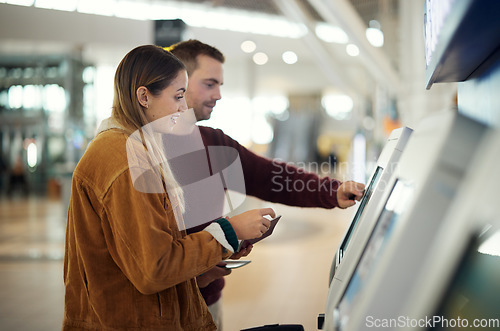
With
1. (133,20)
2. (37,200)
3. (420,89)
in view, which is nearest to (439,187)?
(420,89)

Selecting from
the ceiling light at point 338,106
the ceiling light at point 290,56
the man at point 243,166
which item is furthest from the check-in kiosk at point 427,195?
the ceiling light at point 338,106

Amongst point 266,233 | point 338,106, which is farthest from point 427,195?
point 338,106

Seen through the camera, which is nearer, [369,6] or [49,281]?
[49,281]

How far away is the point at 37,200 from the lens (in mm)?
14102

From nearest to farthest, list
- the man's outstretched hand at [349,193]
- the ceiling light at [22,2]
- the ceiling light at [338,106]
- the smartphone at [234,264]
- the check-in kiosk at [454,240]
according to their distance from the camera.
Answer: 1. the check-in kiosk at [454,240]
2. the smartphone at [234,264]
3. the man's outstretched hand at [349,193]
4. the ceiling light at [22,2]
5. the ceiling light at [338,106]

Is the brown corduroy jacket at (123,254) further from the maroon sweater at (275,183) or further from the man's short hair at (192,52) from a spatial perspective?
the man's short hair at (192,52)

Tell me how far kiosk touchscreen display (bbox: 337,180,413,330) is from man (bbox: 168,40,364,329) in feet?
2.98

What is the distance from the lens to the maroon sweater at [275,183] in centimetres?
189

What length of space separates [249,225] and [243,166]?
0.84 meters

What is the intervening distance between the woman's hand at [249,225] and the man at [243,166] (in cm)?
61

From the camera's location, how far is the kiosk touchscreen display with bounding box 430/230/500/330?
853mm

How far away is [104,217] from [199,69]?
38.5 inches

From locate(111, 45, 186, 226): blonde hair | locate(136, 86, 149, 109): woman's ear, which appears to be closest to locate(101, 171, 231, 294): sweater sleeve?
locate(111, 45, 186, 226): blonde hair

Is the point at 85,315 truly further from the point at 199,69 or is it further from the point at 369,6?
the point at 369,6
